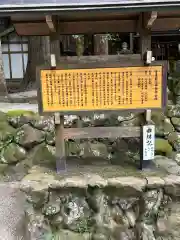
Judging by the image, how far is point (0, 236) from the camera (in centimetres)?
545

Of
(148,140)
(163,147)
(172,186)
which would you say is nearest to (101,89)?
(148,140)

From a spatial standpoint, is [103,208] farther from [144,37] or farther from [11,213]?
[144,37]

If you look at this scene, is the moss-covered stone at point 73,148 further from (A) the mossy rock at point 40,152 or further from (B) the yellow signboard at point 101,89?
(B) the yellow signboard at point 101,89

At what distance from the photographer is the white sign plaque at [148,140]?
5262 mm

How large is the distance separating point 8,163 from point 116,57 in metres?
4.53

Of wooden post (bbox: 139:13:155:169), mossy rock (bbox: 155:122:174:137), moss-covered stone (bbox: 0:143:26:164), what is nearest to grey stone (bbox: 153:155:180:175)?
wooden post (bbox: 139:13:155:169)

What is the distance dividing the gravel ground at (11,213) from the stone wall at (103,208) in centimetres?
77

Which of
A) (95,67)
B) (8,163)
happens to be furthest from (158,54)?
(95,67)

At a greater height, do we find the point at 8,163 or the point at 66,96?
the point at 66,96

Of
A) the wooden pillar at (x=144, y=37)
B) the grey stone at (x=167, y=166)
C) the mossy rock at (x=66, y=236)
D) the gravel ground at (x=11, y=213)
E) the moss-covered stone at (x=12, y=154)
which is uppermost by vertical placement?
the wooden pillar at (x=144, y=37)

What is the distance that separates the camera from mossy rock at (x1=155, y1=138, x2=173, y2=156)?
7895 millimetres

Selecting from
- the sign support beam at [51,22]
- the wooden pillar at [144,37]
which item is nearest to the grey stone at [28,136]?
the sign support beam at [51,22]

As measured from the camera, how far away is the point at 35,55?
1174 cm

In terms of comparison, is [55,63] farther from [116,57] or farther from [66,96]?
[116,57]
